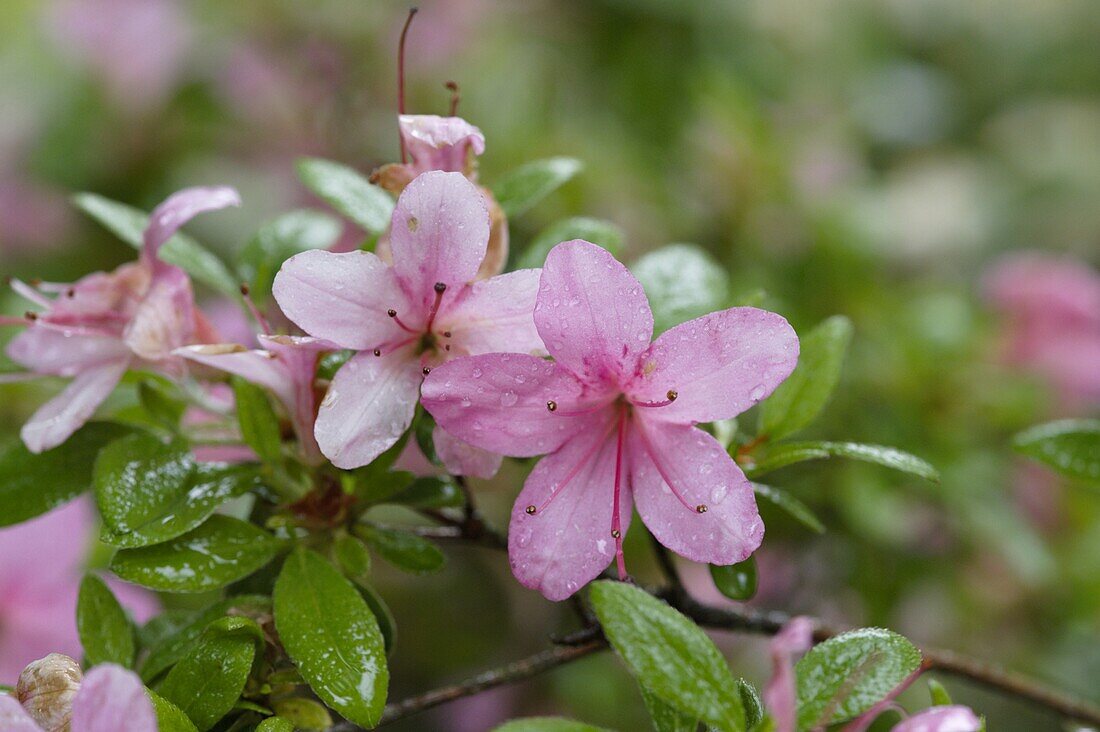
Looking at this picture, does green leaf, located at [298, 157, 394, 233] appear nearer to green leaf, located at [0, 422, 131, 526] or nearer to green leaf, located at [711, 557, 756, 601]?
green leaf, located at [0, 422, 131, 526]

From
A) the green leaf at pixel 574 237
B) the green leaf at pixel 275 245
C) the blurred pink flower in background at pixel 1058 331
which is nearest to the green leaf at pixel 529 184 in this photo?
the green leaf at pixel 574 237

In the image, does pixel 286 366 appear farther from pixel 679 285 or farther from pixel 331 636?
pixel 679 285

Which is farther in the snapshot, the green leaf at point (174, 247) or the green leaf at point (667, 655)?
the green leaf at point (174, 247)

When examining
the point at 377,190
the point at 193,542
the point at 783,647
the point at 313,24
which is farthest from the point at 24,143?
the point at 783,647

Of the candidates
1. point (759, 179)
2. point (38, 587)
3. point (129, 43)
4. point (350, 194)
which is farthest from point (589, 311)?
point (129, 43)

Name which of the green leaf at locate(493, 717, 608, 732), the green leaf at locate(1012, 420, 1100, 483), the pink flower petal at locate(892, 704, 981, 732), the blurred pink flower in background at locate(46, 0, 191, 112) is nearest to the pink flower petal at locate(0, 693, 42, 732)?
the green leaf at locate(493, 717, 608, 732)

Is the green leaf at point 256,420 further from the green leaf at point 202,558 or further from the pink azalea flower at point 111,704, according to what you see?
the pink azalea flower at point 111,704
